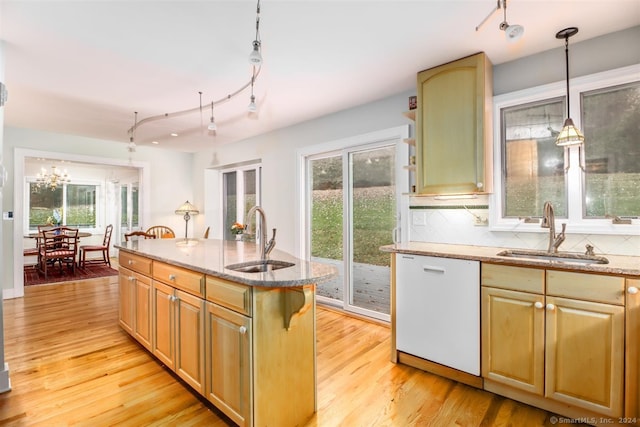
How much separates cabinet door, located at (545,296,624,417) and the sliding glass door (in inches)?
63.5

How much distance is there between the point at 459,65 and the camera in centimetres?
240

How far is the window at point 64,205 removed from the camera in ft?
24.4

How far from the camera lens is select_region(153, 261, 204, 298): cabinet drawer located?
1829 mm

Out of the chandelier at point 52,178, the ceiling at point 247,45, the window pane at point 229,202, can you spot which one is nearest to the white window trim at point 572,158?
the ceiling at point 247,45

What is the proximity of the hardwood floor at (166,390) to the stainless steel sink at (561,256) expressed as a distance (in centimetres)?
96

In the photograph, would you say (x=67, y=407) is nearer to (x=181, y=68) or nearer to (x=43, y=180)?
(x=181, y=68)

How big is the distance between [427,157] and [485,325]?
1.36 meters

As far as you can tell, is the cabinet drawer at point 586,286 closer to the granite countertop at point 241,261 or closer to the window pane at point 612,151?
the window pane at point 612,151

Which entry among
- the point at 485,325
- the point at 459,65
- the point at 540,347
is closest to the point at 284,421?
the point at 485,325

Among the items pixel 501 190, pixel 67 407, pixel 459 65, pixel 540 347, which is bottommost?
pixel 67 407

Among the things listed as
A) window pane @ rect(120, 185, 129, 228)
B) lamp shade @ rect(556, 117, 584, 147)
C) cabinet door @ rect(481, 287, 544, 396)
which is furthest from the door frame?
window pane @ rect(120, 185, 129, 228)

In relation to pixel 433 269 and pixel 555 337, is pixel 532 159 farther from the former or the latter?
pixel 555 337

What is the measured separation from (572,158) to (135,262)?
3.51 m

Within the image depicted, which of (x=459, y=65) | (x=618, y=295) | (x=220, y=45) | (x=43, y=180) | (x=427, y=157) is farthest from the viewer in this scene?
(x=43, y=180)
